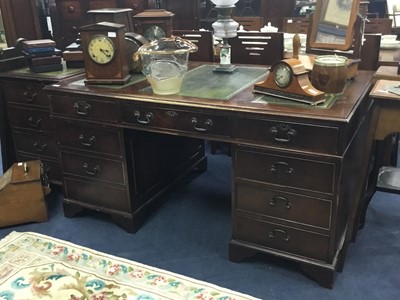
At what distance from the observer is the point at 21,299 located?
1775 mm

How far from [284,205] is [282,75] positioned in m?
0.51

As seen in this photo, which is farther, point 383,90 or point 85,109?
point 85,109

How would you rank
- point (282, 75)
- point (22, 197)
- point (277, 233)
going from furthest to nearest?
point (22, 197) < point (277, 233) < point (282, 75)

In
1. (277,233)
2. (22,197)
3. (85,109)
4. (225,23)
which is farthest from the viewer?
(22,197)

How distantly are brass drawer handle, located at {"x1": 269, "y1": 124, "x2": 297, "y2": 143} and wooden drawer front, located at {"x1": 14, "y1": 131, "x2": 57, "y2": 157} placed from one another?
1.39 m

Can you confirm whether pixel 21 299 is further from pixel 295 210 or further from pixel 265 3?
pixel 265 3

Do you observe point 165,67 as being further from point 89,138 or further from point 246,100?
point 89,138

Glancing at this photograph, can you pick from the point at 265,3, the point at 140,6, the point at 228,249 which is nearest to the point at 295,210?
the point at 228,249

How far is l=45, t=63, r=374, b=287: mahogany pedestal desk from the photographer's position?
161 centimetres

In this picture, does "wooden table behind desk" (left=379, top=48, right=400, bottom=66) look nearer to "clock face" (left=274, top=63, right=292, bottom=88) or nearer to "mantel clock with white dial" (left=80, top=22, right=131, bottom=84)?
"clock face" (left=274, top=63, right=292, bottom=88)

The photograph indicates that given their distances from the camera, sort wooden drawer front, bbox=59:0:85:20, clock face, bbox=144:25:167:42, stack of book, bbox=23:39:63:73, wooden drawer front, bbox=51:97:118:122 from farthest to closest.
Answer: wooden drawer front, bbox=59:0:85:20, stack of book, bbox=23:39:63:73, clock face, bbox=144:25:167:42, wooden drawer front, bbox=51:97:118:122

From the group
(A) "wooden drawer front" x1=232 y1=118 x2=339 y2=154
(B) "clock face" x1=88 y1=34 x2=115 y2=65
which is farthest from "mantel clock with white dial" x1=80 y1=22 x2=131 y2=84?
(A) "wooden drawer front" x1=232 y1=118 x2=339 y2=154

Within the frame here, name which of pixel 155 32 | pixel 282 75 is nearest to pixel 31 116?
pixel 155 32

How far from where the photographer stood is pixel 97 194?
2.21 meters
